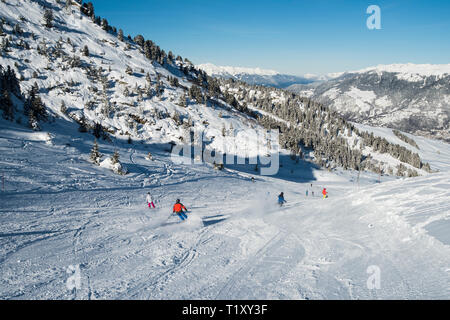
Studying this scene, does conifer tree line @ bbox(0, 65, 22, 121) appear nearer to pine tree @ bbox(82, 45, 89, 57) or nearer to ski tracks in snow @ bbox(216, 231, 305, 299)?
pine tree @ bbox(82, 45, 89, 57)

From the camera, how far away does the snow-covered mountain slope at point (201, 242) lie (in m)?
6.32

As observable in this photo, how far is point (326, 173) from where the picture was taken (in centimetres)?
5081

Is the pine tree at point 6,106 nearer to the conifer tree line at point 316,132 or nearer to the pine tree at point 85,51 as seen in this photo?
the pine tree at point 85,51

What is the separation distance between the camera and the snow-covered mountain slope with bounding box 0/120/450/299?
20.7 feet

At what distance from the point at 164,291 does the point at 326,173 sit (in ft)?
166

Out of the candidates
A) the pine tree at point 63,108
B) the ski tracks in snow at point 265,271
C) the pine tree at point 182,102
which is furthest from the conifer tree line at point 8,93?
the pine tree at point 182,102

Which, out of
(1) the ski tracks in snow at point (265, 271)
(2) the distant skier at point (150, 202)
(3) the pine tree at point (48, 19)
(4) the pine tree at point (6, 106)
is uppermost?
(3) the pine tree at point (48, 19)

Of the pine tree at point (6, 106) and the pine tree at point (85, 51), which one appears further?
the pine tree at point (85, 51)

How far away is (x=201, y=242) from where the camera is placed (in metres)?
9.76

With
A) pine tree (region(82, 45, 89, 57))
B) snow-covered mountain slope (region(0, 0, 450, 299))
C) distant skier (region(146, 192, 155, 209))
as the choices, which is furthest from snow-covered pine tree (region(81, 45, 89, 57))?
distant skier (region(146, 192, 155, 209))
